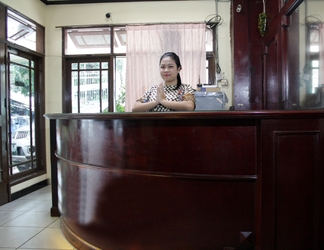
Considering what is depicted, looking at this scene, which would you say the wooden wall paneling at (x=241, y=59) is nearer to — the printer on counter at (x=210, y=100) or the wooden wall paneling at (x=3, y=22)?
the printer on counter at (x=210, y=100)

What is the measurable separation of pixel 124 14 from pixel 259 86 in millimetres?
2582

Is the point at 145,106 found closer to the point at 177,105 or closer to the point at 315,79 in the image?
the point at 177,105

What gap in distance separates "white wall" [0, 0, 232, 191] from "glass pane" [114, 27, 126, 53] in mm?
146

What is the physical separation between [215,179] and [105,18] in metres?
3.82

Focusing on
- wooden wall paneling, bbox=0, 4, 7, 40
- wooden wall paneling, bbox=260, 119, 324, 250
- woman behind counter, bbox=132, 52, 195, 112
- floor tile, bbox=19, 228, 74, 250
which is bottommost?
floor tile, bbox=19, 228, 74, 250

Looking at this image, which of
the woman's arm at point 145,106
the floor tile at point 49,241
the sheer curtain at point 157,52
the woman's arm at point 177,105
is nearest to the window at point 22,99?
the floor tile at point 49,241

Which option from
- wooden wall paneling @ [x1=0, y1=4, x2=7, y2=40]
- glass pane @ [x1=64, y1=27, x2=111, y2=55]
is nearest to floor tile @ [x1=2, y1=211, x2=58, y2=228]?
wooden wall paneling @ [x1=0, y1=4, x2=7, y2=40]

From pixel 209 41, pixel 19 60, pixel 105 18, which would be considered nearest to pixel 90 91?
pixel 19 60

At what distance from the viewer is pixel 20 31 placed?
375 cm

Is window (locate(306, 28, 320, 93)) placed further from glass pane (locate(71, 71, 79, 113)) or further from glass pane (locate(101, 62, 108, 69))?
glass pane (locate(71, 71, 79, 113))

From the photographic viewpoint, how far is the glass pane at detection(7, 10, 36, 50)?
351 centimetres

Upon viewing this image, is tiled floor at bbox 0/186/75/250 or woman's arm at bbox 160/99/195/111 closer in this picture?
woman's arm at bbox 160/99/195/111

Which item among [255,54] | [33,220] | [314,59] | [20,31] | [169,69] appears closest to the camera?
[169,69]

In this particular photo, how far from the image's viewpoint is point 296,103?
2672 mm
